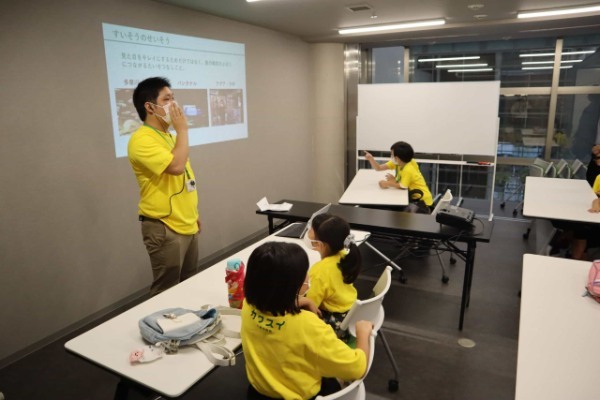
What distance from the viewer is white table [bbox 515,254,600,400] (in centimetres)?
134

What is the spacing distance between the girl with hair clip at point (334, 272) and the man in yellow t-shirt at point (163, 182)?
35.2 inches

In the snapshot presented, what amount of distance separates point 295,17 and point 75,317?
3535mm

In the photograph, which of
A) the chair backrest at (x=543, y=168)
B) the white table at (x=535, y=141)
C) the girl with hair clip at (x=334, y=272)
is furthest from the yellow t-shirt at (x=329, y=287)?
the white table at (x=535, y=141)

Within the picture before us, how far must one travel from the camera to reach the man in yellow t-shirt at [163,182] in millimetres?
2287

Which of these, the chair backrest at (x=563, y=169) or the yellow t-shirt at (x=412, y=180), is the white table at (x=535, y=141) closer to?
the chair backrest at (x=563, y=169)

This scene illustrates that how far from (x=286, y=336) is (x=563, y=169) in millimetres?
5678

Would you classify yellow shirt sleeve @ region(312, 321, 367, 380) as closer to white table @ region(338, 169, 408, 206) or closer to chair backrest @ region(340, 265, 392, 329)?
chair backrest @ region(340, 265, 392, 329)

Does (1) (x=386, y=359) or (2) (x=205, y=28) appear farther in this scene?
(2) (x=205, y=28)

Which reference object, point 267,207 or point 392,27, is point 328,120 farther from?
point 267,207

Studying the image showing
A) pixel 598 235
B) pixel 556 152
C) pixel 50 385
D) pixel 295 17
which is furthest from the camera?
pixel 556 152

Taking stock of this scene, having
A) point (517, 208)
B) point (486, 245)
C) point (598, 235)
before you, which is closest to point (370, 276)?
point (486, 245)

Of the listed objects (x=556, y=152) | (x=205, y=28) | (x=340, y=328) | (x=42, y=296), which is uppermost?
(x=205, y=28)

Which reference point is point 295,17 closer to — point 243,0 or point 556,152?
point 243,0

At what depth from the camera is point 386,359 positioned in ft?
8.91
